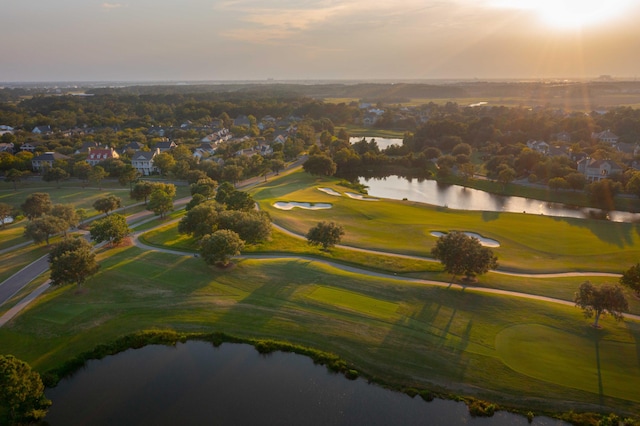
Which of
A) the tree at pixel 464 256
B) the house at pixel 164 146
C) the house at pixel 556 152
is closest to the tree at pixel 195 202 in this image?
the tree at pixel 464 256

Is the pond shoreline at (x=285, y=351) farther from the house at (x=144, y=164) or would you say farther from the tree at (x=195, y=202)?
the house at (x=144, y=164)

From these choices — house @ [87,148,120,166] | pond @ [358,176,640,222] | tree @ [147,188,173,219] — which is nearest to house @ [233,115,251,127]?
house @ [87,148,120,166]

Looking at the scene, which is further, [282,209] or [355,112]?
[355,112]

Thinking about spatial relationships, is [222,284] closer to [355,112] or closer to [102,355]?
[102,355]

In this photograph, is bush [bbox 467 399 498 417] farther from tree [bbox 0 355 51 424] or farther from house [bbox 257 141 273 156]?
house [bbox 257 141 273 156]

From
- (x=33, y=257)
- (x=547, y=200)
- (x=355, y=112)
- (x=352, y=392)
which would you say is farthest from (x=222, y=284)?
(x=355, y=112)

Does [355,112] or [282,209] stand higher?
[355,112]
